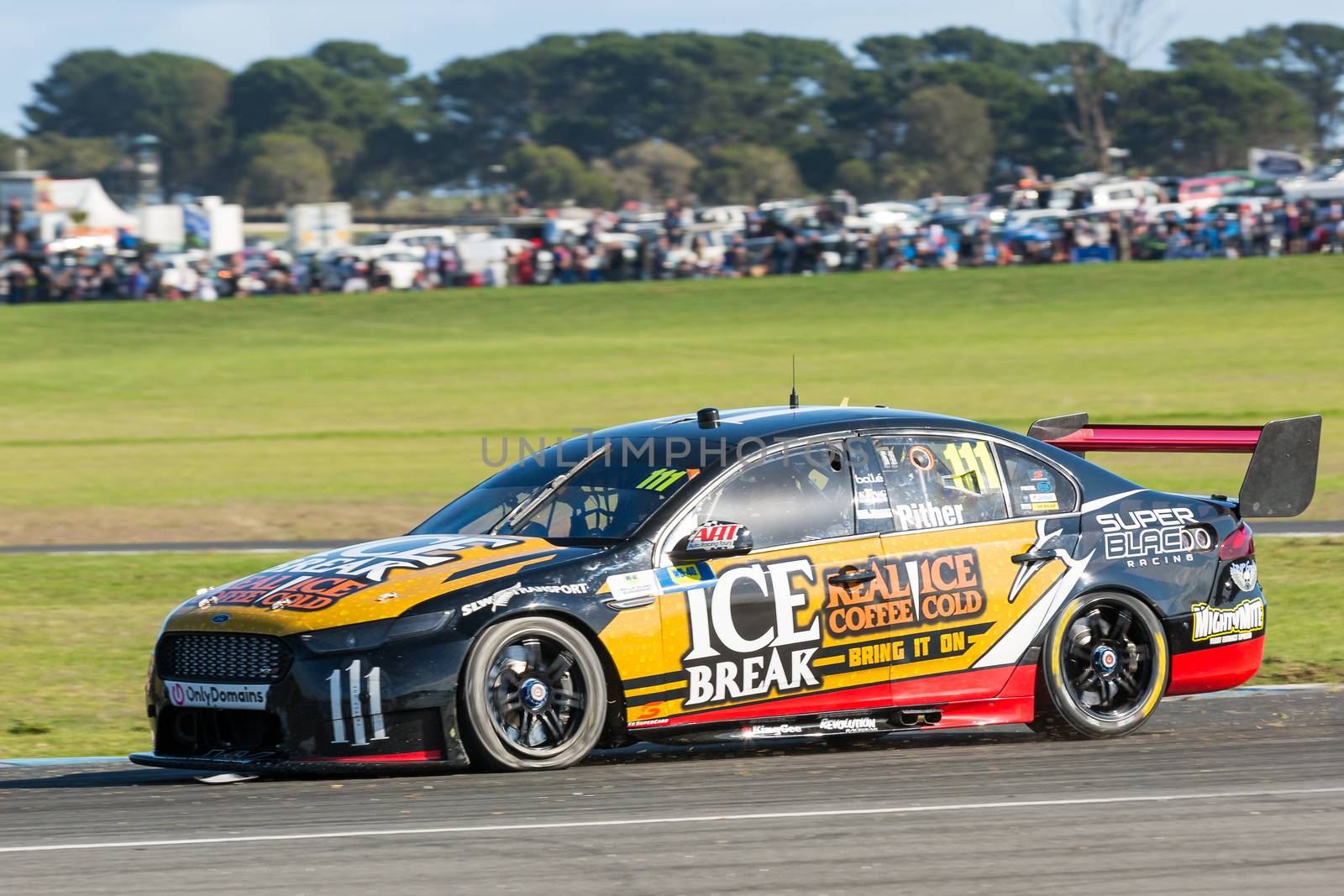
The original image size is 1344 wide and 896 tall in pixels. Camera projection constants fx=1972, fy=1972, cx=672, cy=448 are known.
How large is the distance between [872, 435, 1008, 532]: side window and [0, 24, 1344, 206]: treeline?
109214 millimetres

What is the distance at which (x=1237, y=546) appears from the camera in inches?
338

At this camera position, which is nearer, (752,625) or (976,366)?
(752,625)

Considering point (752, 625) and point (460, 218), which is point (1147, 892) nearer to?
point (752, 625)

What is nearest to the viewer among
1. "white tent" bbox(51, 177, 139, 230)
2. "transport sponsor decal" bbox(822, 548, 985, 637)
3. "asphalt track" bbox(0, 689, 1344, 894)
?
"asphalt track" bbox(0, 689, 1344, 894)

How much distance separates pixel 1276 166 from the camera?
3196 inches

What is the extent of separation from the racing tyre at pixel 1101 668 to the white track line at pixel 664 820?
139cm

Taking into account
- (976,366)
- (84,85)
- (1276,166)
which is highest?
(84,85)

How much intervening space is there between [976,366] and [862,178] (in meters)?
94.3

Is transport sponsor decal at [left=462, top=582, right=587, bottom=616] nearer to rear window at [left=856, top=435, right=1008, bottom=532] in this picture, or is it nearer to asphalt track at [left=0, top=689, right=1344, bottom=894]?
asphalt track at [left=0, top=689, right=1344, bottom=894]

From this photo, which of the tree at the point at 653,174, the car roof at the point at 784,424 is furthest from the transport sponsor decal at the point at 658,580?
the tree at the point at 653,174

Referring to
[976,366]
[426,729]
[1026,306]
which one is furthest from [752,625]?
[1026,306]

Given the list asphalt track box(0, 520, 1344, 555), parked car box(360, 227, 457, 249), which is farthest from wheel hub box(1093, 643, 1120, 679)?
parked car box(360, 227, 457, 249)

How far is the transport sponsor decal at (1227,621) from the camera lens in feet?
27.4

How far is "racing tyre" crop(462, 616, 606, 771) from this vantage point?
6.97 meters
